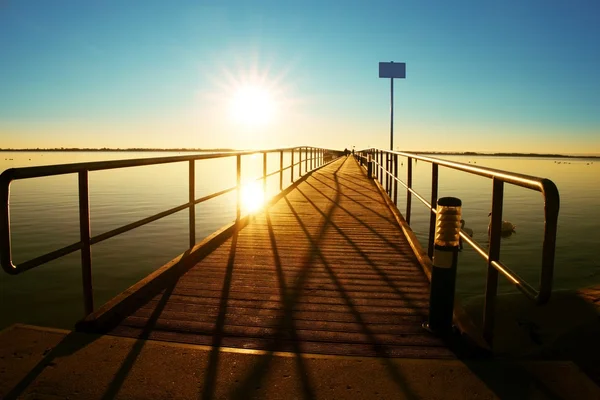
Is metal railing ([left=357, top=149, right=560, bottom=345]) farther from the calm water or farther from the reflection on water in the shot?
the calm water

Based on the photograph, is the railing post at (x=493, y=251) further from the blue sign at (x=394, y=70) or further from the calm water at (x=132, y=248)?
the blue sign at (x=394, y=70)

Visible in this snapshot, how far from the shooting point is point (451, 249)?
289 centimetres

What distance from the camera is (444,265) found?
294 cm

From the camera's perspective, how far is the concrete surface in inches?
85.7

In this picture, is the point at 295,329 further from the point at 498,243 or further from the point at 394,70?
the point at 394,70

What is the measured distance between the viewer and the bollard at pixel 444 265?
9.46ft

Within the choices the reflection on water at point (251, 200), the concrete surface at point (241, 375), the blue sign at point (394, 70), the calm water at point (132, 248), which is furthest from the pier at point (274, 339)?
the blue sign at point (394, 70)

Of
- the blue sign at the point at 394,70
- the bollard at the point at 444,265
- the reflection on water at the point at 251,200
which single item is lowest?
the reflection on water at the point at 251,200

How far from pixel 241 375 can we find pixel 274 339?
533 millimetres

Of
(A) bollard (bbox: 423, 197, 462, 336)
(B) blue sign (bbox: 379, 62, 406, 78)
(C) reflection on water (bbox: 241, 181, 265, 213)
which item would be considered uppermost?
(B) blue sign (bbox: 379, 62, 406, 78)

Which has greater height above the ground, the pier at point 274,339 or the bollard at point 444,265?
the bollard at point 444,265

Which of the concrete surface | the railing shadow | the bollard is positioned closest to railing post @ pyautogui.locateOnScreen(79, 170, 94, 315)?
the concrete surface

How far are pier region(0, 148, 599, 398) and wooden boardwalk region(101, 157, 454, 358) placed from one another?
0.01 meters

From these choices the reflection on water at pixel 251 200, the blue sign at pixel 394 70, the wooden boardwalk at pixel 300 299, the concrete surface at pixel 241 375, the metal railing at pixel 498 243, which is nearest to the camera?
the metal railing at pixel 498 243
